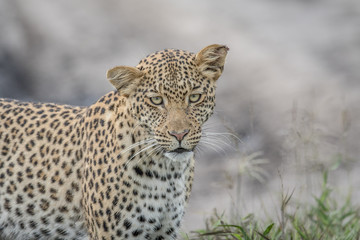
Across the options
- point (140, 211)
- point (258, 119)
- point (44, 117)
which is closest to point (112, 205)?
point (140, 211)

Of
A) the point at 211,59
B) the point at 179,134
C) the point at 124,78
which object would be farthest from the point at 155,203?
the point at 211,59

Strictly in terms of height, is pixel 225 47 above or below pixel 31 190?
above

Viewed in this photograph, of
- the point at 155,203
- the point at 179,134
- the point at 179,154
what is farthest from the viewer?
the point at 155,203

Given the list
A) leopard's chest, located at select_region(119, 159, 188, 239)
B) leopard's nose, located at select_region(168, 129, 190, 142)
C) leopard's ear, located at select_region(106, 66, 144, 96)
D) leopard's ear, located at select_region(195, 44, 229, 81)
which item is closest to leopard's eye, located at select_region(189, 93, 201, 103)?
leopard's ear, located at select_region(195, 44, 229, 81)

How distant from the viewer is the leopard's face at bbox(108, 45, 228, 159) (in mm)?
5934

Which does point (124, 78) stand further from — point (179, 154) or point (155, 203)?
point (155, 203)

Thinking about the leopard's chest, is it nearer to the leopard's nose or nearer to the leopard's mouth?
the leopard's mouth

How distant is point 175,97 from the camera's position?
6027 millimetres

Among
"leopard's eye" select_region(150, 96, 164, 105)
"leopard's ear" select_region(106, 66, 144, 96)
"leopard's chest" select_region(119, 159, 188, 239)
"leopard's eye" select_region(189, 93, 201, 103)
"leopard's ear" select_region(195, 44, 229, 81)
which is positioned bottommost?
"leopard's chest" select_region(119, 159, 188, 239)

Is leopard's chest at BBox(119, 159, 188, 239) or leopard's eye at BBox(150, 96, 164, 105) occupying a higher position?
leopard's eye at BBox(150, 96, 164, 105)

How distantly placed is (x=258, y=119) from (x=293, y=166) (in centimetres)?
426

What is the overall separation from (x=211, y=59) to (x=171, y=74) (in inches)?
15.5

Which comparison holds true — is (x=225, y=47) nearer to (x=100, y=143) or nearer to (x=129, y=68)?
(x=129, y=68)

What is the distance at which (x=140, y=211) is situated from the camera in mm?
6340
